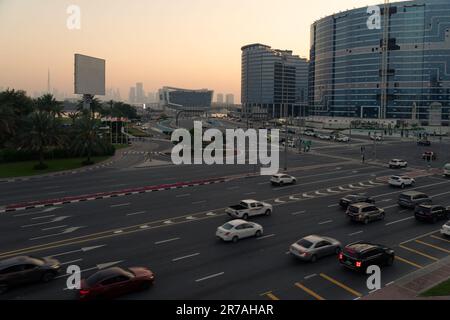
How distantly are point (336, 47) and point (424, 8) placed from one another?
4002 centimetres

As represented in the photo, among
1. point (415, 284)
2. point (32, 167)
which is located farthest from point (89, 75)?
point (415, 284)

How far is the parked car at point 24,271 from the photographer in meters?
19.1

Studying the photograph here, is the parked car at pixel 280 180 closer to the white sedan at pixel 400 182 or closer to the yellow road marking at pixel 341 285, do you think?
the white sedan at pixel 400 182

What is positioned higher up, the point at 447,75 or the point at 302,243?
the point at 447,75

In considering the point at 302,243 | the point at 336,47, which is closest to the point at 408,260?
the point at 302,243

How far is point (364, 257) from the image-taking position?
21484 millimetres

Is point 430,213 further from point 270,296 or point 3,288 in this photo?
point 3,288

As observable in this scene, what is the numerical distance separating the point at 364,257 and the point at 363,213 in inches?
410

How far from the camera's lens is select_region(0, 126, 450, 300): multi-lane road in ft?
65.1

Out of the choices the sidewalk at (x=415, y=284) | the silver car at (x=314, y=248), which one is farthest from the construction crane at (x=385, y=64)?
the silver car at (x=314, y=248)

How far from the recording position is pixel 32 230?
2894 cm

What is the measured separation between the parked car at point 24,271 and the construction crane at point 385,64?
172265mm
